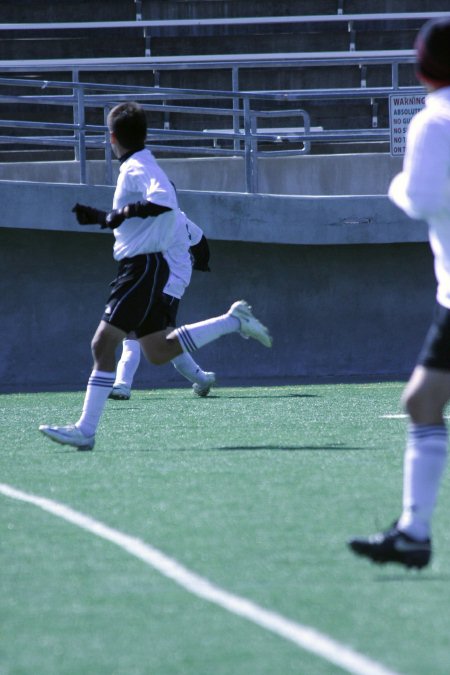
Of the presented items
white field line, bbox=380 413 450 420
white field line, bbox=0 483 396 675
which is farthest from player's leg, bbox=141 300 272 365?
white field line, bbox=0 483 396 675

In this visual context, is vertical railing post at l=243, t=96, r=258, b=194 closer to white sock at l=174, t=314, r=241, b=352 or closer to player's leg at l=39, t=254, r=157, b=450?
white sock at l=174, t=314, r=241, b=352

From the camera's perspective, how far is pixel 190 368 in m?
12.4

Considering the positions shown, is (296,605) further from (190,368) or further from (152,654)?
(190,368)

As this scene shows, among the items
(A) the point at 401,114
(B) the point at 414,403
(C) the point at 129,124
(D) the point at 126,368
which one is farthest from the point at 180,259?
(B) the point at 414,403

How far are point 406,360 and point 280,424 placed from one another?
7.06m

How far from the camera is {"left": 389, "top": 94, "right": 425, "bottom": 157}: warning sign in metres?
16.3

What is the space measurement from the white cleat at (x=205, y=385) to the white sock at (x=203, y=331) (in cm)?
270

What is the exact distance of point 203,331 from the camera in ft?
31.3

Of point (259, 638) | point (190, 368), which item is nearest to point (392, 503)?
point (259, 638)

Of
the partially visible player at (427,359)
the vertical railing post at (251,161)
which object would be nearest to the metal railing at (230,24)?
the vertical railing post at (251,161)

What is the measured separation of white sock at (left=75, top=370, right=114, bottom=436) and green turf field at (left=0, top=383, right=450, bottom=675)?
0.58 ft

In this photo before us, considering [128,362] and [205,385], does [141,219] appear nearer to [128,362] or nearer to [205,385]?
[128,362]

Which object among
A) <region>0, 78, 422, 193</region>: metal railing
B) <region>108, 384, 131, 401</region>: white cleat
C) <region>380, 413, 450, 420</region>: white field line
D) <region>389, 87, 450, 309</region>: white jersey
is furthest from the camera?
<region>0, 78, 422, 193</region>: metal railing

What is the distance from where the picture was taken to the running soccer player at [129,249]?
8.09 metres
